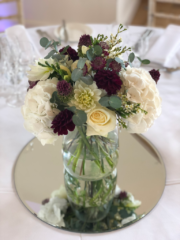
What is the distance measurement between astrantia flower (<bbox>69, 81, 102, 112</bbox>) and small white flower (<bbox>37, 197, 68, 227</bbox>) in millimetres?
339

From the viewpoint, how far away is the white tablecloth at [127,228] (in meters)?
0.66

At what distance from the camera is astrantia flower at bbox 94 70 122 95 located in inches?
19.7

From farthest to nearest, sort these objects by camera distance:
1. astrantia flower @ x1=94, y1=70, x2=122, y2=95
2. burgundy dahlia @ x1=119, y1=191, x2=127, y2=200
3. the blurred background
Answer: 1. the blurred background
2. burgundy dahlia @ x1=119, y1=191, x2=127, y2=200
3. astrantia flower @ x1=94, y1=70, x2=122, y2=95

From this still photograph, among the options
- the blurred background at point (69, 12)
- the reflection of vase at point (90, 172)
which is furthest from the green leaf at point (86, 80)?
the blurred background at point (69, 12)

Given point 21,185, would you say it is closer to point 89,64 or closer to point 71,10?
point 89,64

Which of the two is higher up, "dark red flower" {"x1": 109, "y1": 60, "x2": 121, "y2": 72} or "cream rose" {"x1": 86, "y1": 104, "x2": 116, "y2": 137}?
"dark red flower" {"x1": 109, "y1": 60, "x2": 121, "y2": 72}

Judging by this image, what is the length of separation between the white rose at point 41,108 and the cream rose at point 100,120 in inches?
3.3

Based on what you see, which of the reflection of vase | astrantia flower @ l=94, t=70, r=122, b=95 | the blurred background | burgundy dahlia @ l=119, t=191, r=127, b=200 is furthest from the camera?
the blurred background

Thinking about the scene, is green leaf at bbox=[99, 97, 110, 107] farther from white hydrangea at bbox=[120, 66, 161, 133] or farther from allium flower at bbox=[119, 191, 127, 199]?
allium flower at bbox=[119, 191, 127, 199]

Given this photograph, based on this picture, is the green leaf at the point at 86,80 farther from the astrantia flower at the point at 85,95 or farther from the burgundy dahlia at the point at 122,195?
the burgundy dahlia at the point at 122,195

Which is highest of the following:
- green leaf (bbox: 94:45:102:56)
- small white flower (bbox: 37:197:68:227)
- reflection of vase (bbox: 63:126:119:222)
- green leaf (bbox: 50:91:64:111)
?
green leaf (bbox: 94:45:102:56)

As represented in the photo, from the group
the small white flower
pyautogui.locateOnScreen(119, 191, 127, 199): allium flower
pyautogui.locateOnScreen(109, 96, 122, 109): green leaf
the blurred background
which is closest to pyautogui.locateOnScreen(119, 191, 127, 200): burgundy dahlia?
pyautogui.locateOnScreen(119, 191, 127, 199): allium flower

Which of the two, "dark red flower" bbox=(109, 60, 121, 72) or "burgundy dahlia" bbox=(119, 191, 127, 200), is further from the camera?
"burgundy dahlia" bbox=(119, 191, 127, 200)

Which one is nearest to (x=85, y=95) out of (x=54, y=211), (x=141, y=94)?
(x=141, y=94)
